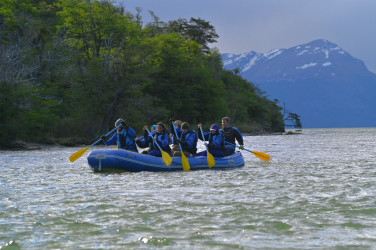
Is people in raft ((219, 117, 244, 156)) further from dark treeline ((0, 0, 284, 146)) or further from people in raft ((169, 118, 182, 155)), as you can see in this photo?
dark treeline ((0, 0, 284, 146))

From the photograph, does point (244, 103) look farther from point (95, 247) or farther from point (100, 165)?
point (95, 247)

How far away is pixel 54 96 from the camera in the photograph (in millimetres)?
32312

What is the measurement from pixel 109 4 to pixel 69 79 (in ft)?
28.7

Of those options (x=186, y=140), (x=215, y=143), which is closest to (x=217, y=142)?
(x=215, y=143)

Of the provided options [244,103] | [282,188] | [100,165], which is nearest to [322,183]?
[282,188]

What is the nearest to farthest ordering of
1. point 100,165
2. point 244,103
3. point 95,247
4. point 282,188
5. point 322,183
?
point 95,247
point 282,188
point 322,183
point 100,165
point 244,103

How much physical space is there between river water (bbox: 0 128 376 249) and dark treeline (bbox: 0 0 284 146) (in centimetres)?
1774

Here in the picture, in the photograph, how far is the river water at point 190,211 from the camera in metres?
5.39

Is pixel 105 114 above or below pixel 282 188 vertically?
above

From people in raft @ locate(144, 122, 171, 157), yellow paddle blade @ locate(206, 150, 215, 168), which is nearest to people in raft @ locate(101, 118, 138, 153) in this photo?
people in raft @ locate(144, 122, 171, 157)

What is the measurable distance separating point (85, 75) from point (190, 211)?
3068 centimetres

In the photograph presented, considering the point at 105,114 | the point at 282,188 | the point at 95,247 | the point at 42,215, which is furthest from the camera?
the point at 105,114

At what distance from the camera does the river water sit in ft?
17.7

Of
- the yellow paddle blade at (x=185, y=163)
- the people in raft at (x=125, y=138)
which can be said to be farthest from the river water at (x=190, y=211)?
the people in raft at (x=125, y=138)
